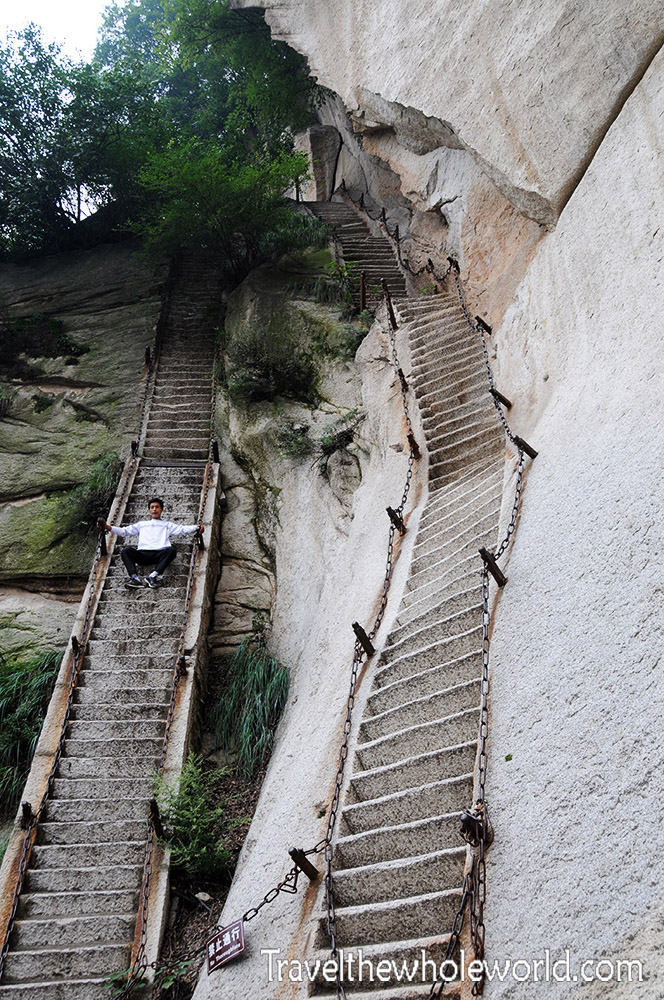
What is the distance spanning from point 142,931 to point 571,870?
3980 mm

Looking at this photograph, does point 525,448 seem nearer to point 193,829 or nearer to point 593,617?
point 593,617

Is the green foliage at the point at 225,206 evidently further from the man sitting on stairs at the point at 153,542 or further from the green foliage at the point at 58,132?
the man sitting on stairs at the point at 153,542

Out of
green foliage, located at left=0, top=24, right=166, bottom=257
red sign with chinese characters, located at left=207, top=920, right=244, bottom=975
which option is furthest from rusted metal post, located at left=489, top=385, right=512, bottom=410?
green foliage, located at left=0, top=24, right=166, bottom=257

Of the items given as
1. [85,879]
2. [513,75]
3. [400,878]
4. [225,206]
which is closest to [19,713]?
[85,879]

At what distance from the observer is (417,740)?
4324 mm

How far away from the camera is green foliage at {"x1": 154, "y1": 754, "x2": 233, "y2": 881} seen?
18.3 ft

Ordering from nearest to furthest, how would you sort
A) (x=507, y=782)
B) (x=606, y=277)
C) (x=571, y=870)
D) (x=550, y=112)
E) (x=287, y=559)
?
(x=571, y=870) < (x=507, y=782) < (x=606, y=277) < (x=550, y=112) < (x=287, y=559)

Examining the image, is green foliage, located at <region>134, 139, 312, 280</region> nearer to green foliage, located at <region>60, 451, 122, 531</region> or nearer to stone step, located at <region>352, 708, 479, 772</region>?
green foliage, located at <region>60, 451, 122, 531</region>

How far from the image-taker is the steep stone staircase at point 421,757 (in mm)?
3385

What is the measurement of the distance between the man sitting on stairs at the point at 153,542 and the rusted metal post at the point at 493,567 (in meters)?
5.09

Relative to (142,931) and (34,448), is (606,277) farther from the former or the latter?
(34,448)

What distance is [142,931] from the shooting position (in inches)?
203

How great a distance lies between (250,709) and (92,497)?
4.74 metres

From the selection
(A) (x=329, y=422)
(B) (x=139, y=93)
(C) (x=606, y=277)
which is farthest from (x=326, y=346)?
(B) (x=139, y=93)
